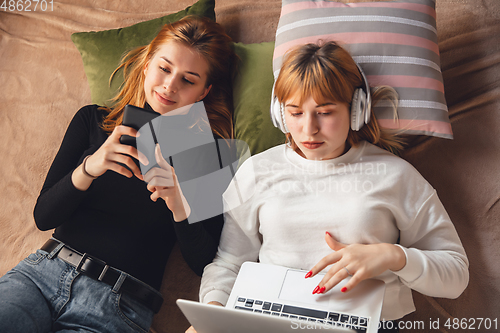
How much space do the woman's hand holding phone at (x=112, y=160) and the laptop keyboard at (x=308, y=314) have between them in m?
0.44

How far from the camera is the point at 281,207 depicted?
108 centimetres

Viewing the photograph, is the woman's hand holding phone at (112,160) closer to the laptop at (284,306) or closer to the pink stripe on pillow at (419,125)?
the laptop at (284,306)

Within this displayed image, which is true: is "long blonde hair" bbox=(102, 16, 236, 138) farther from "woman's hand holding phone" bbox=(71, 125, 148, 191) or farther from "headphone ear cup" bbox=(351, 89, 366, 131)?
"headphone ear cup" bbox=(351, 89, 366, 131)

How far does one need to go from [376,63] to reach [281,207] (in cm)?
50

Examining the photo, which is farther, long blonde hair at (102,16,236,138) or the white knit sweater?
long blonde hair at (102,16,236,138)

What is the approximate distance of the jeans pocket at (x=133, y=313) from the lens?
1118 mm

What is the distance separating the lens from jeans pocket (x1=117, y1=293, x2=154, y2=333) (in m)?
1.12

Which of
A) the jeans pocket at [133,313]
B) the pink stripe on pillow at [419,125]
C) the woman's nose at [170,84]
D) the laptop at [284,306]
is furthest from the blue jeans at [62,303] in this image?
the pink stripe on pillow at [419,125]

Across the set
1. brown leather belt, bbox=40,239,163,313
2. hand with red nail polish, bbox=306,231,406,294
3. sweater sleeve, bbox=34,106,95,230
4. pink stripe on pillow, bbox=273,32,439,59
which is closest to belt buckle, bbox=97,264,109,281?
brown leather belt, bbox=40,239,163,313

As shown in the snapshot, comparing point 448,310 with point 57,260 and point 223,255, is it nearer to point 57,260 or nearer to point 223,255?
point 223,255

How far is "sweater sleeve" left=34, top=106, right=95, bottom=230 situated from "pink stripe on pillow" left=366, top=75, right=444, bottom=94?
0.93 metres

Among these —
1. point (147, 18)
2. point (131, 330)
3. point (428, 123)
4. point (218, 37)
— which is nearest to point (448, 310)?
point (428, 123)

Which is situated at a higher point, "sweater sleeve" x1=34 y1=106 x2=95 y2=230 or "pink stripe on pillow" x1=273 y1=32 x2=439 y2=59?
"pink stripe on pillow" x1=273 y1=32 x2=439 y2=59

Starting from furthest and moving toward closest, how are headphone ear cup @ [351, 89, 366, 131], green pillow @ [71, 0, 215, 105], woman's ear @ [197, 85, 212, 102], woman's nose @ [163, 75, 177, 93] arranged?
green pillow @ [71, 0, 215, 105]
woman's ear @ [197, 85, 212, 102]
woman's nose @ [163, 75, 177, 93]
headphone ear cup @ [351, 89, 366, 131]
